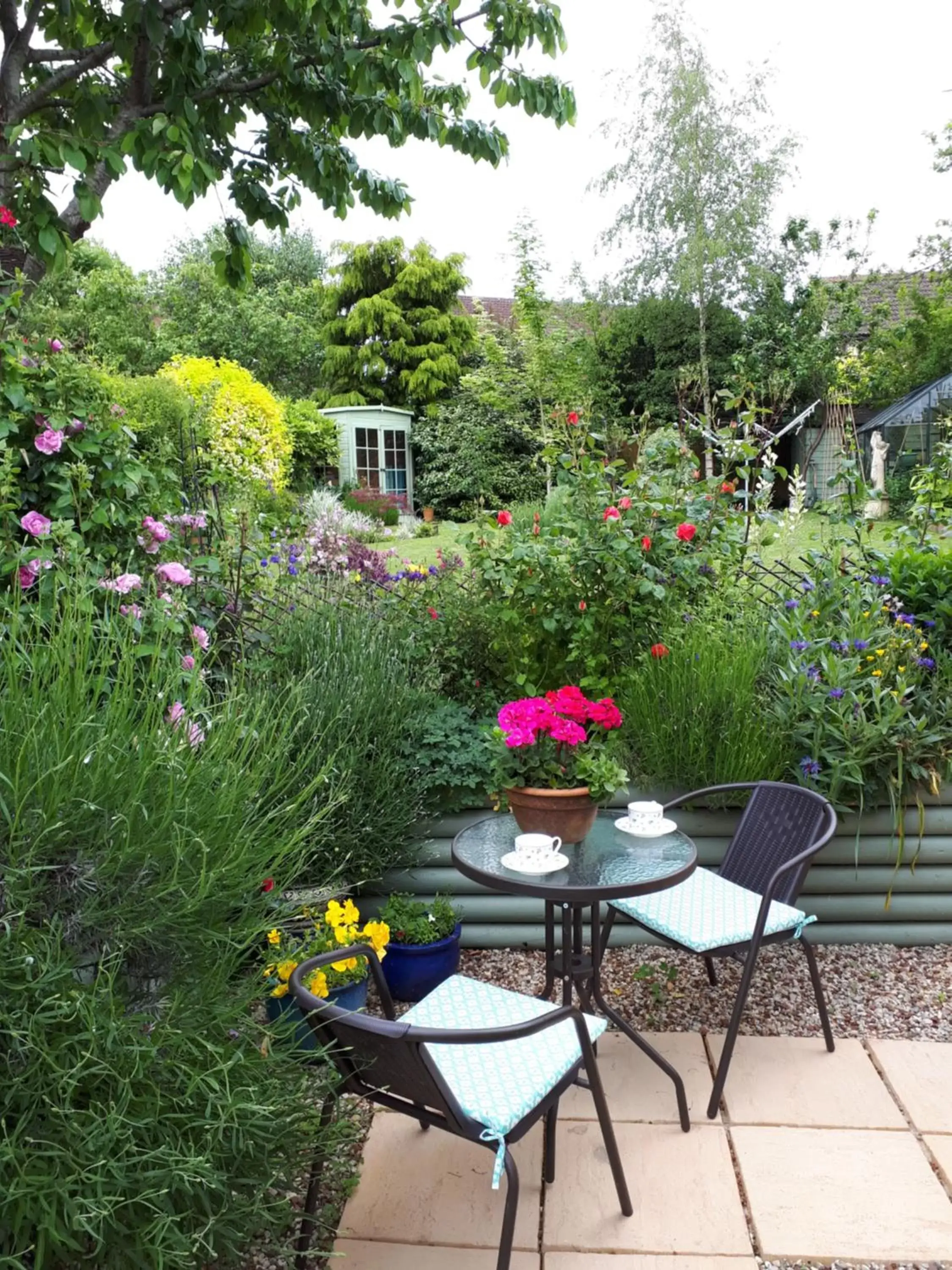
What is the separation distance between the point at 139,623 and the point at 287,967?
1105 mm

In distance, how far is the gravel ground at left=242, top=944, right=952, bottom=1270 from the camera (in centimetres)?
279

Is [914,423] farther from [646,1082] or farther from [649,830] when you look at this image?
[646,1082]

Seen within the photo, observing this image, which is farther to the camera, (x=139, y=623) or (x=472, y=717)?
(x=472, y=717)

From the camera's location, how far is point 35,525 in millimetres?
2852

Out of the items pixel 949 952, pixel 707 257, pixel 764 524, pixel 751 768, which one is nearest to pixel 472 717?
pixel 751 768

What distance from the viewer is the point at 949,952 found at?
317 cm

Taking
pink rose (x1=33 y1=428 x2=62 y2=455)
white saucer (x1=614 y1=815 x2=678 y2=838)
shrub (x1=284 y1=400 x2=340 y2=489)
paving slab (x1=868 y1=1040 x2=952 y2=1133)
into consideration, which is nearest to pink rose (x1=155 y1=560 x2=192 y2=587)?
pink rose (x1=33 y1=428 x2=62 y2=455)

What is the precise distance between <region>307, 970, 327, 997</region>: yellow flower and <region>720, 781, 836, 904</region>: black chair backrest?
131cm

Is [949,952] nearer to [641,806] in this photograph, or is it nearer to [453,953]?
[641,806]

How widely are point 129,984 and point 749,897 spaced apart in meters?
1.78

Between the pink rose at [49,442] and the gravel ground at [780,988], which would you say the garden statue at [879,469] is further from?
the pink rose at [49,442]

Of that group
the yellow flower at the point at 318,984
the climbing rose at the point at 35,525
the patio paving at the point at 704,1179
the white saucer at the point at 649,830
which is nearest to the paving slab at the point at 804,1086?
the patio paving at the point at 704,1179

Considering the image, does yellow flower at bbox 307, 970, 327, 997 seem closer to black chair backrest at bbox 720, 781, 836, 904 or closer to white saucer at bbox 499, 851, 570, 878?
white saucer at bbox 499, 851, 570, 878

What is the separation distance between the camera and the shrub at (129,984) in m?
1.33
